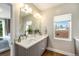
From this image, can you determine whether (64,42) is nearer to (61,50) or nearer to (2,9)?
(61,50)

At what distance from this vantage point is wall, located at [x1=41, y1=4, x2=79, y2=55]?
1.38 m

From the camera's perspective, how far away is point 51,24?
4.91ft

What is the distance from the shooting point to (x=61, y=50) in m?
1.44

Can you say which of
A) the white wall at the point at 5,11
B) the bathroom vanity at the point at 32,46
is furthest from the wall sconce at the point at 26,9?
the bathroom vanity at the point at 32,46

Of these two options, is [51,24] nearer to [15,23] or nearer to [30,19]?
[30,19]

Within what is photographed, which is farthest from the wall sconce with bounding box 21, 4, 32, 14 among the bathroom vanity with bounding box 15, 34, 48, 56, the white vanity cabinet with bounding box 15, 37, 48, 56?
the white vanity cabinet with bounding box 15, 37, 48, 56

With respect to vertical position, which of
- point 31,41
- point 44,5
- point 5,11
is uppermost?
point 44,5

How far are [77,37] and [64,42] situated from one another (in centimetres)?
22

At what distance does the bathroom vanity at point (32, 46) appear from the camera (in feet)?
4.55

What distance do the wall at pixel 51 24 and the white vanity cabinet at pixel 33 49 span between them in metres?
0.11

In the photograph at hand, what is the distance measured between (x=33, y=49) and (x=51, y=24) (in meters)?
0.53

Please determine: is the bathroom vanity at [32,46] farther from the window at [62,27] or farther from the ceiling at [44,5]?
the ceiling at [44,5]

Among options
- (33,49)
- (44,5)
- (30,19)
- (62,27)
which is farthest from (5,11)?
(62,27)

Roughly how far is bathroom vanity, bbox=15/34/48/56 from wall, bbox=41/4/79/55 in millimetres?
126
